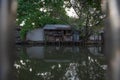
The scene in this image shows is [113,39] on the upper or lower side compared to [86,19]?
upper

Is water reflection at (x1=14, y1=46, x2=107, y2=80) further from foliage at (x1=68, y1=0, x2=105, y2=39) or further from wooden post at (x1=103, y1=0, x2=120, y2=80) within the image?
foliage at (x1=68, y1=0, x2=105, y2=39)

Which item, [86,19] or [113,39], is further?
[86,19]

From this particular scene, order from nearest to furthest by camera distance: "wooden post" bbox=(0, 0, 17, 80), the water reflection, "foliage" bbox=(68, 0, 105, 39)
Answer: "wooden post" bbox=(0, 0, 17, 80) → the water reflection → "foliage" bbox=(68, 0, 105, 39)

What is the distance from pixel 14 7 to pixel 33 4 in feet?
30.8

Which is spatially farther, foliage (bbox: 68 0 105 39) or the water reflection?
foliage (bbox: 68 0 105 39)

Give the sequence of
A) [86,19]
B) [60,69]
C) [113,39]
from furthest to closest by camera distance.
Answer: [86,19] < [60,69] < [113,39]

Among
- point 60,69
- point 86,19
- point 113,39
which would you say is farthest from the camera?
point 86,19

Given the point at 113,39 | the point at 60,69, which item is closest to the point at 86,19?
the point at 60,69

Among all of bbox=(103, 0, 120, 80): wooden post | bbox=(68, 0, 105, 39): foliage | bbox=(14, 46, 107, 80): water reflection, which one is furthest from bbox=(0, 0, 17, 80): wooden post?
bbox=(68, 0, 105, 39): foliage

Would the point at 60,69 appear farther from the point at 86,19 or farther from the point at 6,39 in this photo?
the point at 86,19

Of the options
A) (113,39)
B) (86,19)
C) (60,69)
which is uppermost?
(113,39)

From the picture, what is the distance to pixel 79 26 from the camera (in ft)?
96.0

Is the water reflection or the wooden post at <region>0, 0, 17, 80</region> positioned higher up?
the wooden post at <region>0, 0, 17, 80</region>

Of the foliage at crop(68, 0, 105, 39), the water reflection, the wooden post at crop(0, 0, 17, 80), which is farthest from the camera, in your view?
A: the foliage at crop(68, 0, 105, 39)
